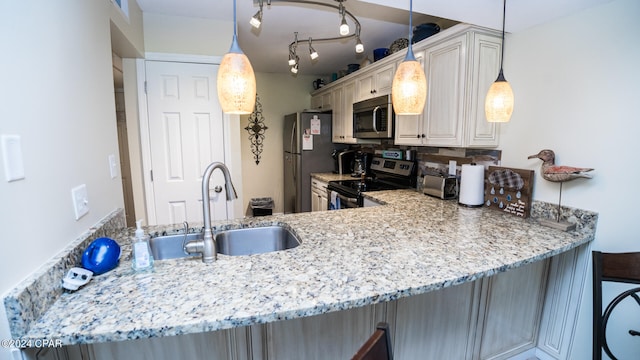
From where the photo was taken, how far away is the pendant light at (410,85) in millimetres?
1371

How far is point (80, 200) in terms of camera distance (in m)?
1.15

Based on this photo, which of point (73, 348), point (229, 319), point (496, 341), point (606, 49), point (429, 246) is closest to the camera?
point (229, 319)

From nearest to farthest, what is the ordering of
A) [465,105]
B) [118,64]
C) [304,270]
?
1. [304,270]
2. [465,105]
3. [118,64]

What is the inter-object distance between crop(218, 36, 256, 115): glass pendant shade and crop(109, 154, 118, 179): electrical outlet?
0.81m

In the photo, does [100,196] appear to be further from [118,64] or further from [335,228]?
[118,64]

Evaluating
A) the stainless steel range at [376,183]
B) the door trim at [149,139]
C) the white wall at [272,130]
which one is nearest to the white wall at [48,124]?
the door trim at [149,139]

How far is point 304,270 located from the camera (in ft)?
3.63

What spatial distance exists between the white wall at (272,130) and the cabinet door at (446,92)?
2.99 m

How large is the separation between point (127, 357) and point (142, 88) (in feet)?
7.18

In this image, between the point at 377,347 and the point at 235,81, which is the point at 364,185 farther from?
the point at 377,347

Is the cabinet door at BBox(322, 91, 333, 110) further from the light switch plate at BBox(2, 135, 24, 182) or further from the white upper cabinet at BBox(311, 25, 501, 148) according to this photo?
the light switch plate at BBox(2, 135, 24, 182)

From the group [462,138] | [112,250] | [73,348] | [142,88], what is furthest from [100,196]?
[462,138]

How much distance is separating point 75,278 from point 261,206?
3.83 meters

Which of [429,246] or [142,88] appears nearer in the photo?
[429,246]
